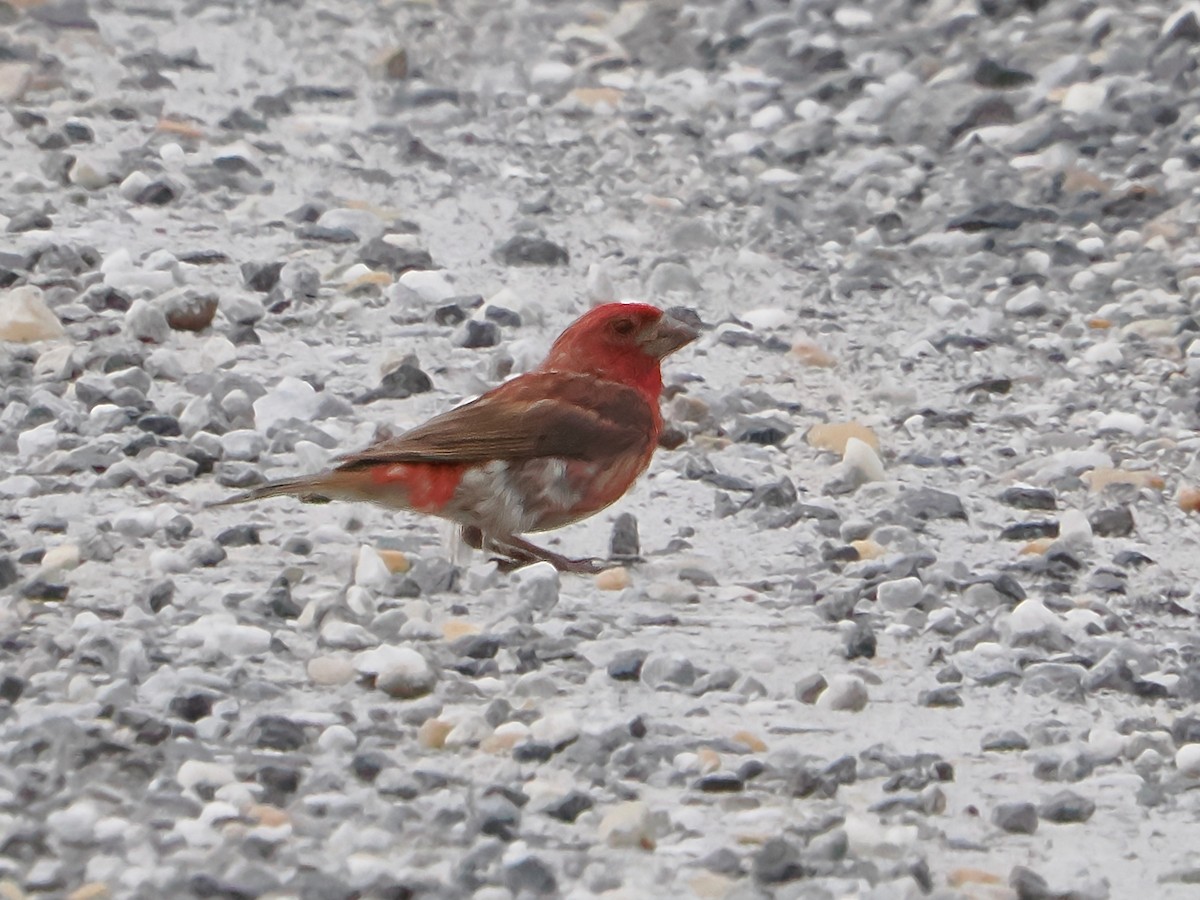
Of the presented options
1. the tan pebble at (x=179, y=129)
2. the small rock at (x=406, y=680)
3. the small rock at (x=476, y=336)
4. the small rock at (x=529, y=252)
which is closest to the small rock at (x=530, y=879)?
the small rock at (x=406, y=680)

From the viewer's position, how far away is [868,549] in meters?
5.54

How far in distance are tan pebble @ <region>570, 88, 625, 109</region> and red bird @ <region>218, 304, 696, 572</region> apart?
3788 mm

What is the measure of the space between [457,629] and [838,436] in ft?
5.58

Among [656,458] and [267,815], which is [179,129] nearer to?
[656,458]

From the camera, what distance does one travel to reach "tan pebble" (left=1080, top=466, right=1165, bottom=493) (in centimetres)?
604

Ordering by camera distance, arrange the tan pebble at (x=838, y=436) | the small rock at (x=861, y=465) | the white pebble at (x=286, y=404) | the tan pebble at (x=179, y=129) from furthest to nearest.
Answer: the tan pebble at (x=179, y=129) → the tan pebble at (x=838, y=436) → the white pebble at (x=286, y=404) → the small rock at (x=861, y=465)

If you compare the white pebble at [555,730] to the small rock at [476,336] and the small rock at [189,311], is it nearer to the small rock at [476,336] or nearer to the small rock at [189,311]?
the small rock at [476,336]

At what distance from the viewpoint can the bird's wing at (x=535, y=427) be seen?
17.4 ft

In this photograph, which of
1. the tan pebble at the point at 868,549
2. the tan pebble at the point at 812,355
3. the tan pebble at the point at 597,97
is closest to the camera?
the tan pebble at the point at 868,549

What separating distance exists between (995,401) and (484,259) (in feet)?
5.87

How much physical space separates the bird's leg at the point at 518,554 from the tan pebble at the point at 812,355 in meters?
1.67

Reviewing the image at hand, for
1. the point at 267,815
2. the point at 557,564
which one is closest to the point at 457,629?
the point at 557,564

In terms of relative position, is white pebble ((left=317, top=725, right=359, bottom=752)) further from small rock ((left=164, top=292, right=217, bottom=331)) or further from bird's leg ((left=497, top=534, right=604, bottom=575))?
small rock ((left=164, top=292, right=217, bottom=331))

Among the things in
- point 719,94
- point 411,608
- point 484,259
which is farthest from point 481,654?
point 719,94
